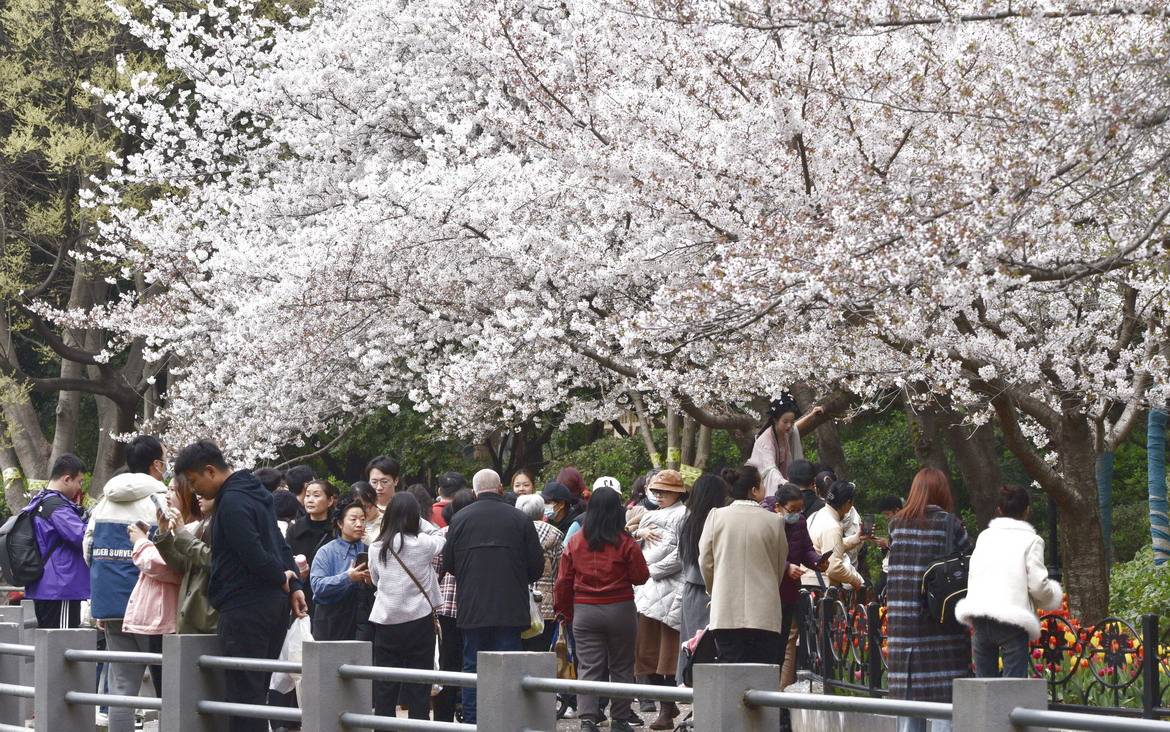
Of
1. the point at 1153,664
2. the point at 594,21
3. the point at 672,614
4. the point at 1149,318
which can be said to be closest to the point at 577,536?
the point at 672,614

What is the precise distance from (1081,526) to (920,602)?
176 inches

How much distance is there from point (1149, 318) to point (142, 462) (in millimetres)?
7825

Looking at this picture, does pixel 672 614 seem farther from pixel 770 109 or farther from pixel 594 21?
pixel 594 21

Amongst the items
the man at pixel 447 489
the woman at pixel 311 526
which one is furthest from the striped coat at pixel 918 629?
the woman at pixel 311 526

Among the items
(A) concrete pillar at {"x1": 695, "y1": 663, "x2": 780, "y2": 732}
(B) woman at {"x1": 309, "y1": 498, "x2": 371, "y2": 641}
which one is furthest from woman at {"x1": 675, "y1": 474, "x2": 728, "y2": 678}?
(A) concrete pillar at {"x1": 695, "y1": 663, "x2": 780, "y2": 732}

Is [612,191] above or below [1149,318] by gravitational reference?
above

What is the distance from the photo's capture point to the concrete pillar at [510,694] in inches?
259

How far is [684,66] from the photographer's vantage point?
12.8 meters

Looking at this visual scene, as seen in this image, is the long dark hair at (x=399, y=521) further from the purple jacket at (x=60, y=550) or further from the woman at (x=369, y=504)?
the purple jacket at (x=60, y=550)

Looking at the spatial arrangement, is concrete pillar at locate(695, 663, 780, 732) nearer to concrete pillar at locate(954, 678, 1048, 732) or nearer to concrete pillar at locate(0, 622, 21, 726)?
concrete pillar at locate(954, 678, 1048, 732)

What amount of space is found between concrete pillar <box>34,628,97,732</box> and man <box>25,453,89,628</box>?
2.56 metres

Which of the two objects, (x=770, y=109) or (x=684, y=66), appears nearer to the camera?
(x=770, y=109)

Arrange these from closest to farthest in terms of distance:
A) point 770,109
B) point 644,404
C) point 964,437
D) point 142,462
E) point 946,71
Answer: point 142,462, point 946,71, point 770,109, point 964,437, point 644,404

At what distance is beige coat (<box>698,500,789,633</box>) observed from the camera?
9547 mm
